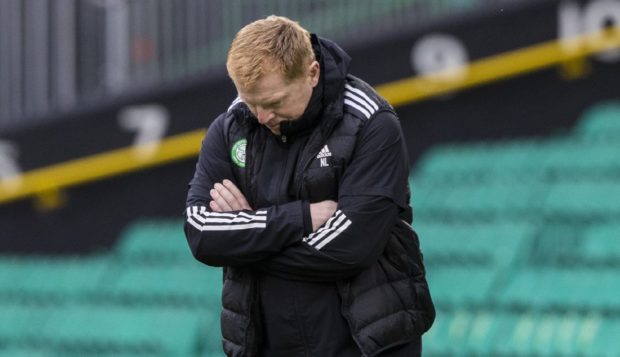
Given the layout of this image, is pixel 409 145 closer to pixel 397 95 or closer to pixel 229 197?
pixel 397 95

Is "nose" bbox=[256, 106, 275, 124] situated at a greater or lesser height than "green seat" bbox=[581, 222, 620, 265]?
greater

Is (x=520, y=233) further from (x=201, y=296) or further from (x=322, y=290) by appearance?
(x=322, y=290)

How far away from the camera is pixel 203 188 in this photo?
3533 mm

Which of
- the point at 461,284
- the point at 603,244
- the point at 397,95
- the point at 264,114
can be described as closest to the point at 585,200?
the point at 603,244

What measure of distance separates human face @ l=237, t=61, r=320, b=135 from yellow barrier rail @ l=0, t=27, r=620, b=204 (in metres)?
4.22

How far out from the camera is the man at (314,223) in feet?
10.8

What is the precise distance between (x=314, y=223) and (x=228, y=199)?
244 mm

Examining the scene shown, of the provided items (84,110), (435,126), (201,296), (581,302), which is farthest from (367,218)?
(84,110)

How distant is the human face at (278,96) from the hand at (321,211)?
22cm

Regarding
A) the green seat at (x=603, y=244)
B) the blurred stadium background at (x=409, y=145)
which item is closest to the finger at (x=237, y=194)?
the blurred stadium background at (x=409, y=145)

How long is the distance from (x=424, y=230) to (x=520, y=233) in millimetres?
558

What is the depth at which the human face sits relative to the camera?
10.5 feet

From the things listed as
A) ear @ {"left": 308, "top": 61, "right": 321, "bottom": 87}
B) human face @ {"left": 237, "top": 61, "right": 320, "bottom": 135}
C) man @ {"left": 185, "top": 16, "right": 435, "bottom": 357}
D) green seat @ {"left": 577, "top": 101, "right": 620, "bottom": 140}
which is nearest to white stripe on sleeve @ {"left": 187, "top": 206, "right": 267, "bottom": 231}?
man @ {"left": 185, "top": 16, "right": 435, "bottom": 357}

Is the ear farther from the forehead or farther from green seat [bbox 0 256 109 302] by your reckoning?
green seat [bbox 0 256 109 302]
